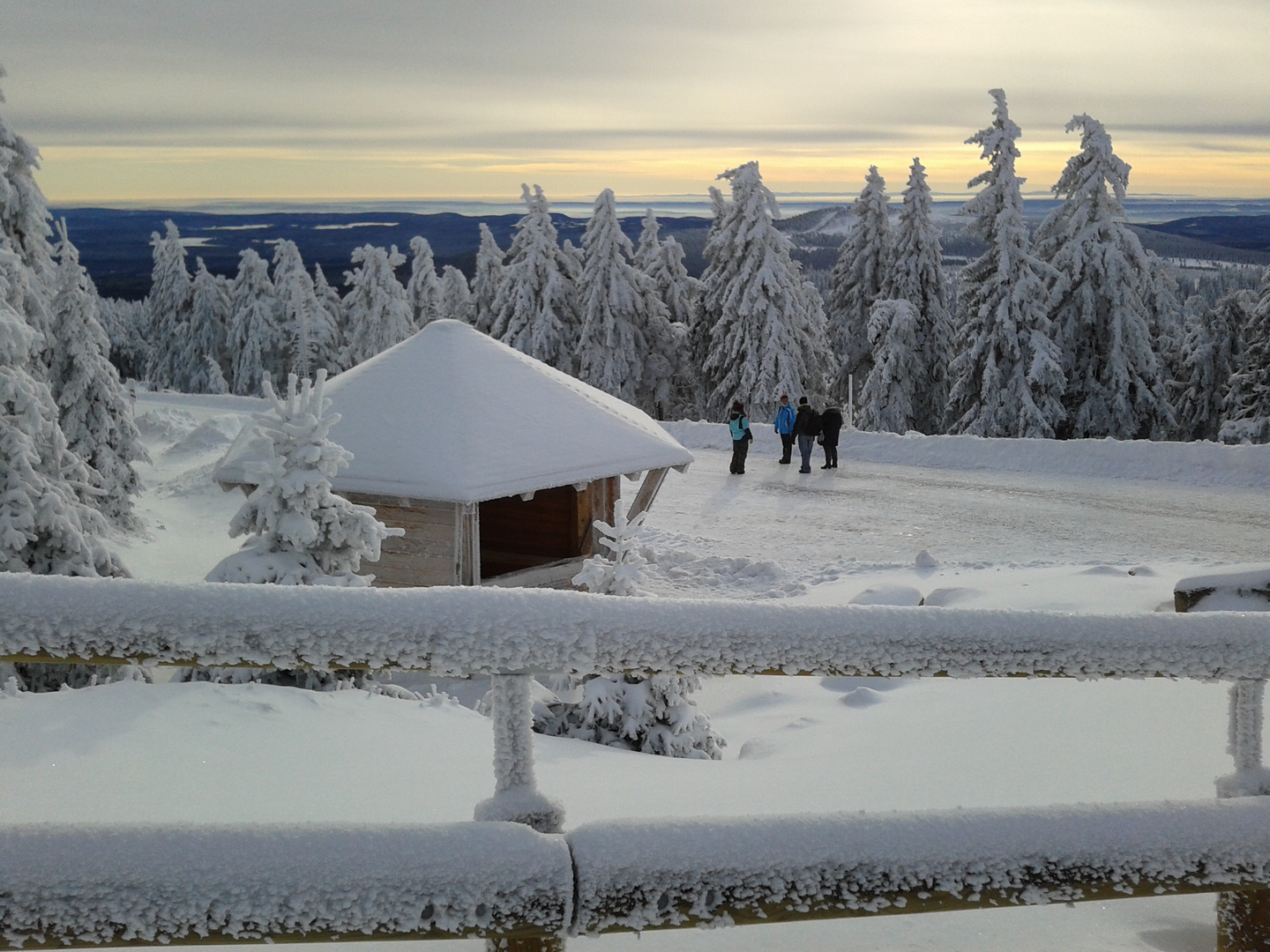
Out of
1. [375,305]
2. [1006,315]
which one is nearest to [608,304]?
[1006,315]

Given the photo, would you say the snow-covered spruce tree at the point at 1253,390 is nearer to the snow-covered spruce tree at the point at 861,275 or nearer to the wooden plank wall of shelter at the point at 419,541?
the snow-covered spruce tree at the point at 861,275

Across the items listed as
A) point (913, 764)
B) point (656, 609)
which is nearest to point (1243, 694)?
point (656, 609)

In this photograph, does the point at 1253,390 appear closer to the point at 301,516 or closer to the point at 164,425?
the point at 301,516

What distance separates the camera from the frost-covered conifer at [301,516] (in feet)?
27.1

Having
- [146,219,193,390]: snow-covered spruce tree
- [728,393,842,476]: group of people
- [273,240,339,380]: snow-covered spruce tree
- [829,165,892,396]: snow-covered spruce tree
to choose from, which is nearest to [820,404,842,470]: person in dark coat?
[728,393,842,476]: group of people

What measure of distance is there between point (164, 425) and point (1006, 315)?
3000cm

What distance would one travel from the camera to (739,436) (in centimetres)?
2259

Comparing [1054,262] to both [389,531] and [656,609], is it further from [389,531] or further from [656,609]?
[656,609]

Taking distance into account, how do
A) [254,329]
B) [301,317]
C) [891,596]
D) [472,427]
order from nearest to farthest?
[891,596] → [472,427] → [301,317] → [254,329]

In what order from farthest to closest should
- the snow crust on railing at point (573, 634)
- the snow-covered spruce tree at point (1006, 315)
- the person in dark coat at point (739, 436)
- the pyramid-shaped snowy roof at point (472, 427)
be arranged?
the snow-covered spruce tree at point (1006, 315) < the person in dark coat at point (739, 436) < the pyramid-shaped snowy roof at point (472, 427) < the snow crust on railing at point (573, 634)

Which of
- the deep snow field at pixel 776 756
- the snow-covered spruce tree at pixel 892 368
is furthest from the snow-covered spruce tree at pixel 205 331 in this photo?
the deep snow field at pixel 776 756

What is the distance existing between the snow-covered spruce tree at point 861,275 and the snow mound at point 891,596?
3417 centimetres

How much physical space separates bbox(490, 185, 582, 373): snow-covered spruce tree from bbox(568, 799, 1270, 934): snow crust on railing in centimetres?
4336

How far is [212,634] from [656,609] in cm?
82
